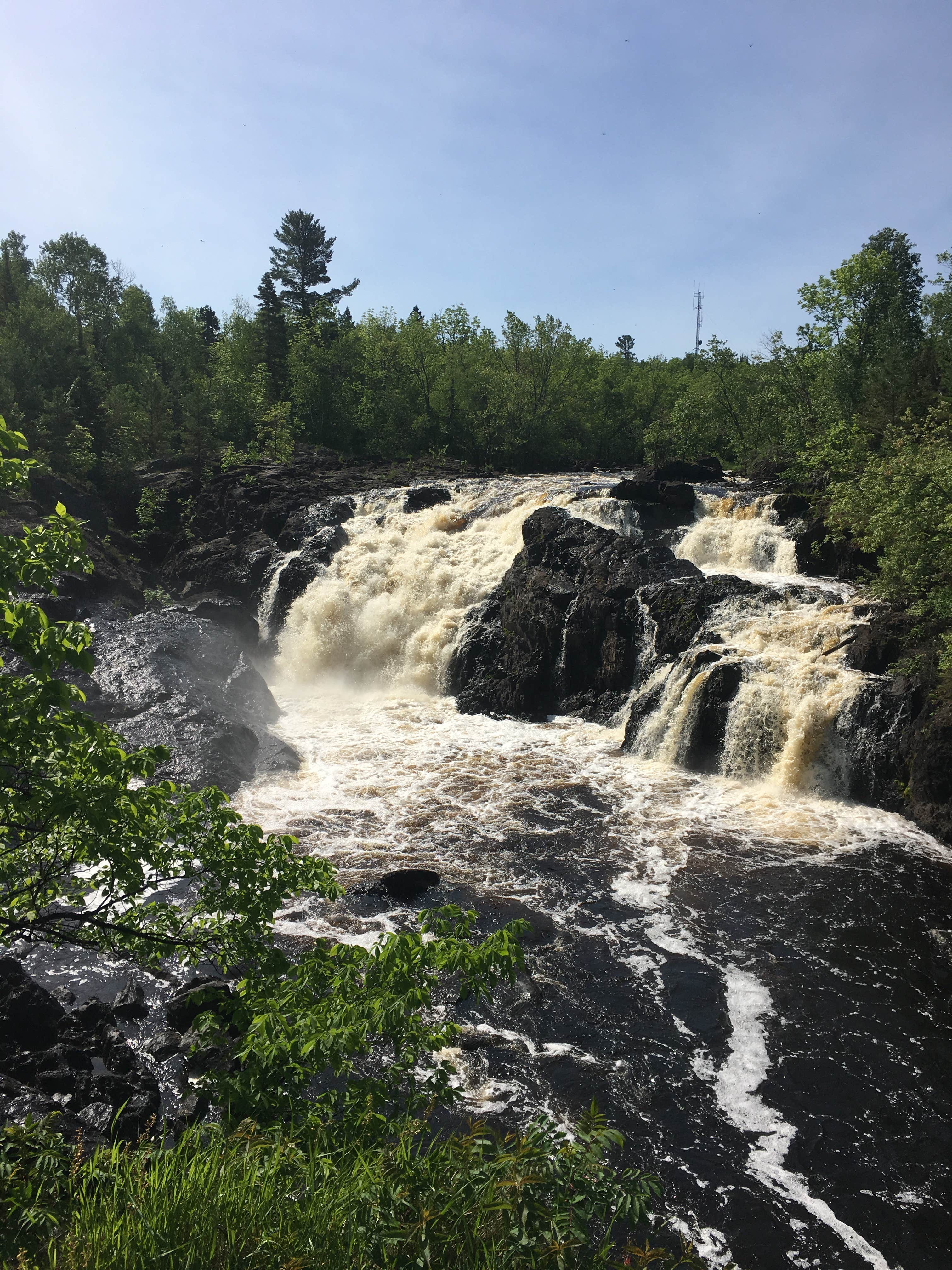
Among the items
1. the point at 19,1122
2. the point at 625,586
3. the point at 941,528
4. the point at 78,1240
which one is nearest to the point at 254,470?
the point at 625,586

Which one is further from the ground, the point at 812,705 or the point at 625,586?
the point at 625,586

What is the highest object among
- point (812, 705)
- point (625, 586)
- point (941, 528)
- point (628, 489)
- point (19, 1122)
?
Result: point (628, 489)

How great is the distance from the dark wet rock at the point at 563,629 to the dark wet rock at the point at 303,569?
7977mm

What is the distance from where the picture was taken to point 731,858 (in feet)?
44.9

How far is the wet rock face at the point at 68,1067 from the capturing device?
7.24 metres

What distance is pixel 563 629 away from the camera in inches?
909

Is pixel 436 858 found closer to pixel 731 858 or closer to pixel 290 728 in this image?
pixel 731 858

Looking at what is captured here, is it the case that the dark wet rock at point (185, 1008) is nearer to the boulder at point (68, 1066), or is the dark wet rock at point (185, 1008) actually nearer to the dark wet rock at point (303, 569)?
the boulder at point (68, 1066)

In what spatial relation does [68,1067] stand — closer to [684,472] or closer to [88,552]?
[88,552]

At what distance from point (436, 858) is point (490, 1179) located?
1044 cm

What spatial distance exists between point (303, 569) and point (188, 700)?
1108 cm

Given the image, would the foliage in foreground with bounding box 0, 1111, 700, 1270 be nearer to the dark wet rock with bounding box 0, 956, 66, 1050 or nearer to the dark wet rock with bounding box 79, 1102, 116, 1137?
the dark wet rock with bounding box 79, 1102, 116, 1137

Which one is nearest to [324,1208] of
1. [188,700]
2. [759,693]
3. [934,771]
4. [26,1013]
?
[26,1013]

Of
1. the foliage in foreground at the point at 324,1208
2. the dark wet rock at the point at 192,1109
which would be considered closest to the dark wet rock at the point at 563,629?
the dark wet rock at the point at 192,1109
